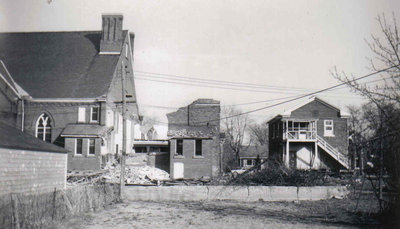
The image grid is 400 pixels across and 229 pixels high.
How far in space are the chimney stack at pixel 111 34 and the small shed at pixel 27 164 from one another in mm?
19095

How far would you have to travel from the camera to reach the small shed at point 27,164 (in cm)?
1598

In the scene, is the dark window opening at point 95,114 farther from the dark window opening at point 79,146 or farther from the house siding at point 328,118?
the house siding at point 328,118

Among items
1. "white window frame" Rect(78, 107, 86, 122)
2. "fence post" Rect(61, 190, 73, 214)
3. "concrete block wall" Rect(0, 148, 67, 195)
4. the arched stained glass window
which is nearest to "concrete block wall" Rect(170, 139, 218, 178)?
"white window frame" Rect(78, 107, 86, 122)

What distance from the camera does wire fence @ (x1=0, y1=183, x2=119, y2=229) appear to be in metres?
11.1

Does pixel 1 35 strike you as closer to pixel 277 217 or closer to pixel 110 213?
pixel 110 213

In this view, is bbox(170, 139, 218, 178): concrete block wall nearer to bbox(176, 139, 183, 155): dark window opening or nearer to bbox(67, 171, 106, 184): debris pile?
bbox(176, 139, 183, 155): dark window opening

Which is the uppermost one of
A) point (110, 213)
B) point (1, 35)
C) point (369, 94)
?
point (1, 35)

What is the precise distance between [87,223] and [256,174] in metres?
13.5

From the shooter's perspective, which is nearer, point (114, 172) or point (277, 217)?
point (277, 217)

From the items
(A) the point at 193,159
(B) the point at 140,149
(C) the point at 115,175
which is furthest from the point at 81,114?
(B) the point at 140,149

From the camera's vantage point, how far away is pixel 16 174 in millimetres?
16703

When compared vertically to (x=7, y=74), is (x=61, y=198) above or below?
below

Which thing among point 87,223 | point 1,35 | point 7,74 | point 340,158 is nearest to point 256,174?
point 87,223

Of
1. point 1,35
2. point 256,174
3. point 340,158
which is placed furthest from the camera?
point 1,35
